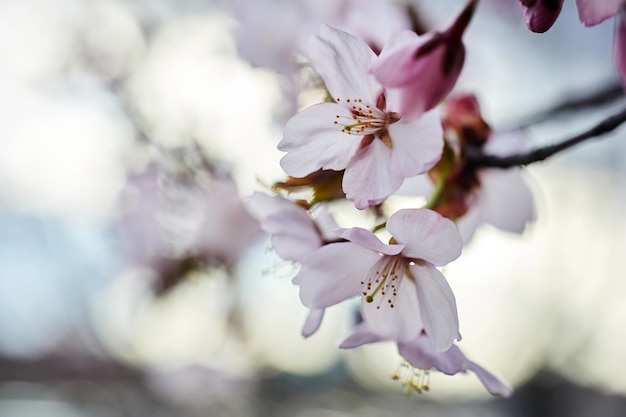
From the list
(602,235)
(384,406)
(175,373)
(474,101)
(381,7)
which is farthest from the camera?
(384,406)

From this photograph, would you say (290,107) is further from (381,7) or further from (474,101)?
(474,101)

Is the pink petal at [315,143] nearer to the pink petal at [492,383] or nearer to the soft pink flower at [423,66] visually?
the soft pink flower at [423,66]

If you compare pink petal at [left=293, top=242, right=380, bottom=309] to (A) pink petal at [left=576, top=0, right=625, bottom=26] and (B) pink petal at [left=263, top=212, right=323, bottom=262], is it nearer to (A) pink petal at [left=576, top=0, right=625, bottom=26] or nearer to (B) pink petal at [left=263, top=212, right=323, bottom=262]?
(B) pink petal at [left=263, top=212, right=323, bottom=262]

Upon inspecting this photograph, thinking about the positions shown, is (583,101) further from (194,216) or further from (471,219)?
→ (194,216)

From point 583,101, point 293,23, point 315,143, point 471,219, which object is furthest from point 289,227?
point 293,23

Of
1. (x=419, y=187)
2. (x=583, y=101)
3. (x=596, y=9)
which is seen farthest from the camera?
(x=583, y=101)

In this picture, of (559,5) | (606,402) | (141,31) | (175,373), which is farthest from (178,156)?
(606,402)

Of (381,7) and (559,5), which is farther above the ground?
(381,7)
